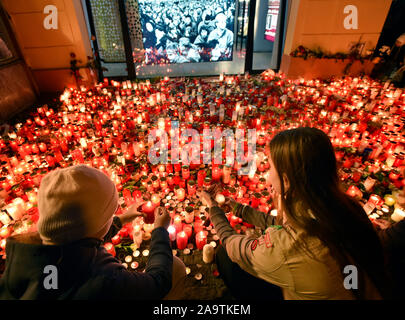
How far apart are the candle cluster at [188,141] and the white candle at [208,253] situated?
2cm

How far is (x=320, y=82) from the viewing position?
6.45 m

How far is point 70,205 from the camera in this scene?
0.95 meters

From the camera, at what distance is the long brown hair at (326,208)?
95cm

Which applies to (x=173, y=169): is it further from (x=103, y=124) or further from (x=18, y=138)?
(x=18, y=138)

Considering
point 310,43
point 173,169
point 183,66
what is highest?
point 310,43

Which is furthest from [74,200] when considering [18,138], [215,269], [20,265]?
[18,138]

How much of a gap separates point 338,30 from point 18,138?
330 inches

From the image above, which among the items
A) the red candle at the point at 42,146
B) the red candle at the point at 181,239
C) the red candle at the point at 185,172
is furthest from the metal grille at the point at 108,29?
the red candle at the point at 181,239

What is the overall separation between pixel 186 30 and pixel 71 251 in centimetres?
796

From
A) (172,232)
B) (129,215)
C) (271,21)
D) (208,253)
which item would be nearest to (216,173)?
(172,232)

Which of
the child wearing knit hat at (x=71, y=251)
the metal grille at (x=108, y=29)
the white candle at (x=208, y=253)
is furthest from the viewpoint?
the metal grille at (x=108, y=29)

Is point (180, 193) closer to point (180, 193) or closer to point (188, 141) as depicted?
point (180, 193)

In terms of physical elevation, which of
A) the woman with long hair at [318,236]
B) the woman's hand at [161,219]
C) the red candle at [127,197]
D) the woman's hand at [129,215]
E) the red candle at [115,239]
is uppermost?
the woman with long hair at [318,236]

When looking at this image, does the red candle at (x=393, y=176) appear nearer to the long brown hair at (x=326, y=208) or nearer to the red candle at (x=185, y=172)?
the long brown hair at (x=326, y=208)
